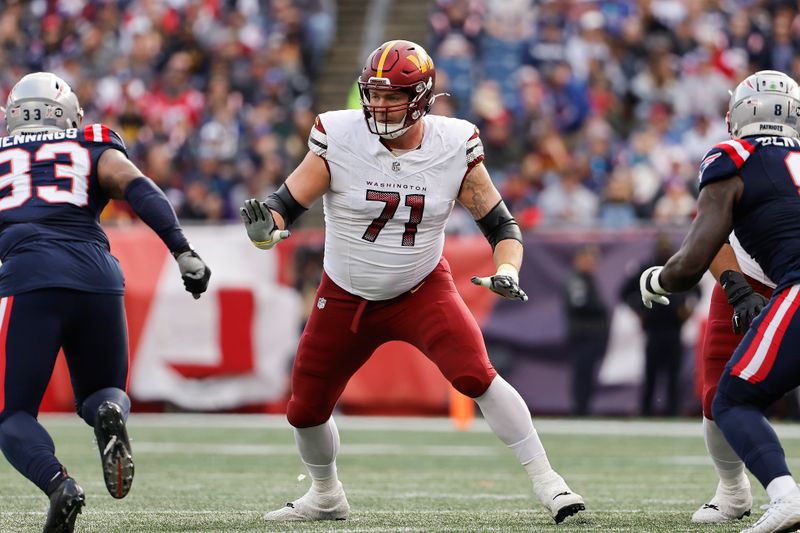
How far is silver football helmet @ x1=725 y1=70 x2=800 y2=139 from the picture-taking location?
16.3 ft

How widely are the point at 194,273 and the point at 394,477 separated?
3.10 metres

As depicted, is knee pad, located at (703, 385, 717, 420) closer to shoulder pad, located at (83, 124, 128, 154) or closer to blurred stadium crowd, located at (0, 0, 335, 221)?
shoulder pad, located at (83, 124, 128, 154)

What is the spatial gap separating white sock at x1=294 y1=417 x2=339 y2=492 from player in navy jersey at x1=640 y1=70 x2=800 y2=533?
1.49 m

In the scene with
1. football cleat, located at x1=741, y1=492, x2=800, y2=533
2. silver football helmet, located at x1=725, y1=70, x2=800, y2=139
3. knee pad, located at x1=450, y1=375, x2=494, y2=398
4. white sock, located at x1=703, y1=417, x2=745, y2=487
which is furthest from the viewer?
white sock, located at x1=703, y1=417, x2=745, y2=487

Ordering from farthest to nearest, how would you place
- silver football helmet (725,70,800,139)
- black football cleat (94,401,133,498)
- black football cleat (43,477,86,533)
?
silver football helmet (725,70,800,139)
black football cleat (94,401,133,498)
black football cleat (43,477,86,533)

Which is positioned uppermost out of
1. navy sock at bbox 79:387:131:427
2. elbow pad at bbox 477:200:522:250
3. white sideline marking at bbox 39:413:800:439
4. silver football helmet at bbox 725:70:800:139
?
silver football helmet at bbox 725:70:800:139

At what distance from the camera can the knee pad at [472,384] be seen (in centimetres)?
523

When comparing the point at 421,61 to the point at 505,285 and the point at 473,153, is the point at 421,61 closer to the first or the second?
the point at 473,153

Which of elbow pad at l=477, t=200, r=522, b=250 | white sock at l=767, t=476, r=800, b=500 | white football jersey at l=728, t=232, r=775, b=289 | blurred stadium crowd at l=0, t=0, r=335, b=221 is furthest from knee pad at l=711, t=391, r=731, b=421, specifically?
blurred stadium crowd at l=0, t=0, r=335, b=221

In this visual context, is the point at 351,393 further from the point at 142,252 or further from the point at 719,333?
the point at 719,333

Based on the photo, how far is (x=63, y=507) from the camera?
14.9 feet

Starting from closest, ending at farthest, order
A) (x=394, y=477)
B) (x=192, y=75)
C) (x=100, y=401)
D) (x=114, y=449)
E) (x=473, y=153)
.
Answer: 1. (x=114, y=449)
2. (x=100, y=401)
3. (x=473, y=153)
4. (x=394, y=477)
5. (x=192, y=75)

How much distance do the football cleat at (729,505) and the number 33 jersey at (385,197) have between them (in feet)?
4.68

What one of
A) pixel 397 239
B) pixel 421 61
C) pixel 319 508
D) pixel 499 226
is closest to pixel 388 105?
pixel 421 61
